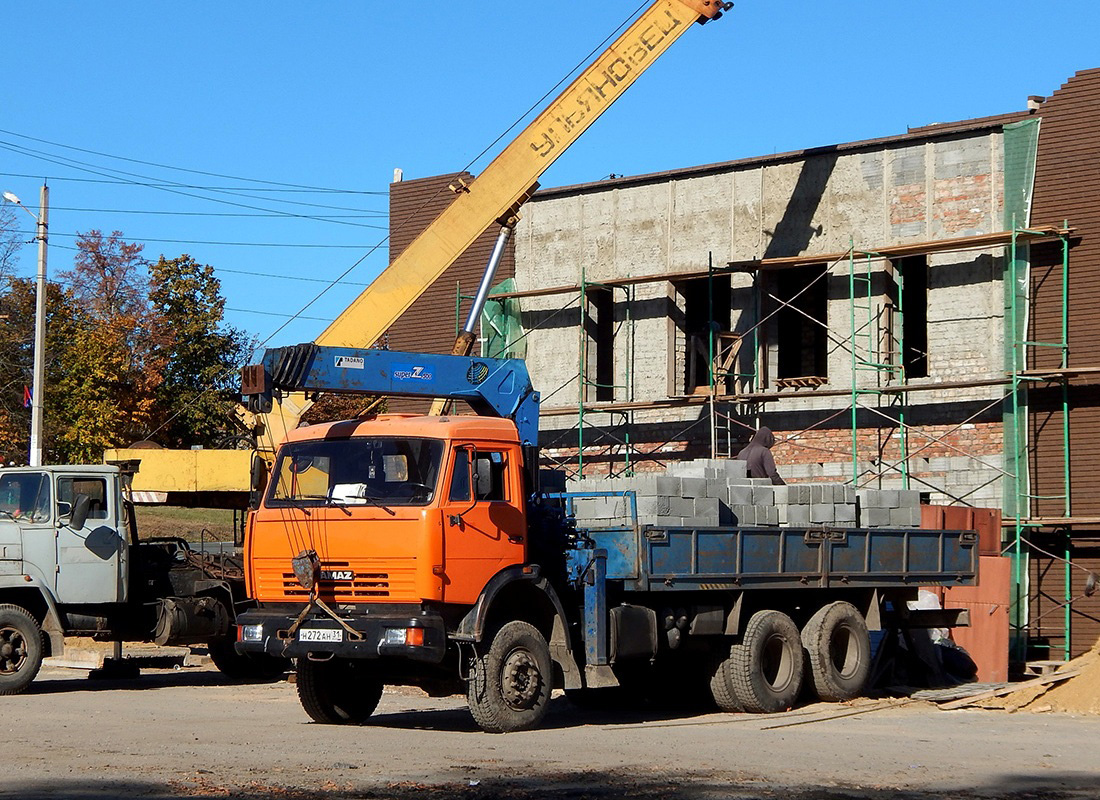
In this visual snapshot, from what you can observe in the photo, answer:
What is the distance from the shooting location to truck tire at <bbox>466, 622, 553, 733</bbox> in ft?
40.3

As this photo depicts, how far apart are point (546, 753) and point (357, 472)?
10.0ft

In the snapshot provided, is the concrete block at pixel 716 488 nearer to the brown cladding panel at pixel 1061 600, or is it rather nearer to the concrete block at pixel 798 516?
the concrete block at pixel 798 516

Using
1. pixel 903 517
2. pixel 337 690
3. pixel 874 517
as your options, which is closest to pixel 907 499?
pixel 903 517

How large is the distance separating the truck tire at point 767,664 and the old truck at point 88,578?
6316 mm

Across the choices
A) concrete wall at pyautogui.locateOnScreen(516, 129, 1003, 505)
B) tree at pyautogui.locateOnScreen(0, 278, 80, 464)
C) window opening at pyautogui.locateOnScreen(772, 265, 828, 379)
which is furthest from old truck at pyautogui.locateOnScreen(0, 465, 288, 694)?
tree at pyautogui.locateOnScreen(0, 278, 80, 464)

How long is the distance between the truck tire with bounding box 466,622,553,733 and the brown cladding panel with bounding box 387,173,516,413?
616 inches

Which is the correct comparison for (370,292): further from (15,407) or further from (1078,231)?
(15,407)

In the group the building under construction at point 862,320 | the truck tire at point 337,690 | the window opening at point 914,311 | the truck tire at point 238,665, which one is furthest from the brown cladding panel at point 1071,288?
the truck tire at point 337,690

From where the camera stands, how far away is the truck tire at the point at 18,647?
16375mm

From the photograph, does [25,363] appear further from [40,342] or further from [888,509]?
[888,509]

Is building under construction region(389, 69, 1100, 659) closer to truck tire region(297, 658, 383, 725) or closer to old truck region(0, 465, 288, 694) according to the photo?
old truck region(0, 465, 288, 694)

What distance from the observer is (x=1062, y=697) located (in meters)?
15.3

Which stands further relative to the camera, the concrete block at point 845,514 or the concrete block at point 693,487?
the concrete block at point 845,514

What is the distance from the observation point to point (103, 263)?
2103 inches
